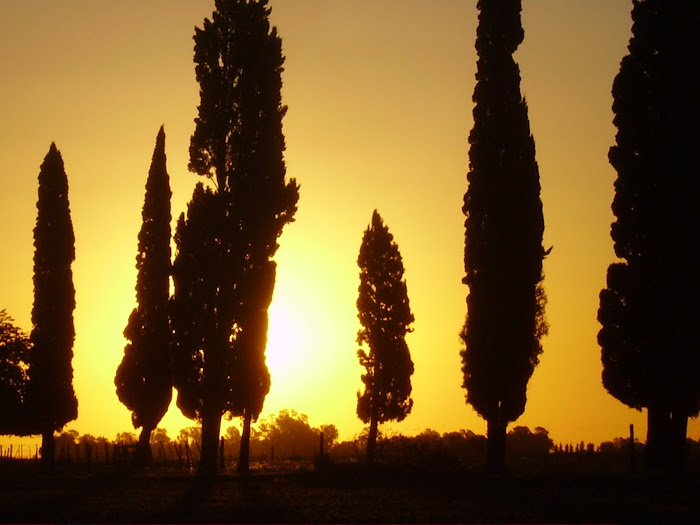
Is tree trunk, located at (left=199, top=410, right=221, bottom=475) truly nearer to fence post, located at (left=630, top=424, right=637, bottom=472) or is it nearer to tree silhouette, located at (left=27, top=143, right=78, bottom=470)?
fence post, located at (left=630, top=424, right=637, bottom=472)

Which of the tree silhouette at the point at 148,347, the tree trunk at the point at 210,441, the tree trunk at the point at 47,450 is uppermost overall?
the tree silhouette at the point at 148,347

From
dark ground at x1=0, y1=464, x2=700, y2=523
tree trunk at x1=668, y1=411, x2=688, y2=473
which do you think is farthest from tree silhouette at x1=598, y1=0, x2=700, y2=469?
dark ground at x1=0, y1=464, x2=700, y2=523

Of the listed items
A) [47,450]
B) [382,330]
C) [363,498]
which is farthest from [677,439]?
[47,450]

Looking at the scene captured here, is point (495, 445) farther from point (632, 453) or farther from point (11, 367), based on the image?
point (11, 367)

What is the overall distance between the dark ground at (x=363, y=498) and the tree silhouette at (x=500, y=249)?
18.5 feet

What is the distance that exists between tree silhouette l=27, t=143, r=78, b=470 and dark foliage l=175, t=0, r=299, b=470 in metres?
17.0

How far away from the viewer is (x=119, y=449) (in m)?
46.9

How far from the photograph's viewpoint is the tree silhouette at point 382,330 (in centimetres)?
5297

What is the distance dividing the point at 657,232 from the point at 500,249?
6.11m

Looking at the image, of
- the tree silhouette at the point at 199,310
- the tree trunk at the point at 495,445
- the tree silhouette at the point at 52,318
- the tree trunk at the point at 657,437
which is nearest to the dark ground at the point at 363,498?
the tree trunk at the point at 657,437

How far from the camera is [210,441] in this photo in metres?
32.8

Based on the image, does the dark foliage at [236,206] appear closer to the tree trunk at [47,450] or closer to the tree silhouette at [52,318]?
the tree trunk at [47,450]

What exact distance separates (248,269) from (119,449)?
1772 centimetres

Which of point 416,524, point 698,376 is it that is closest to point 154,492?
point 416,524
